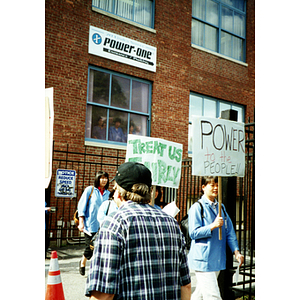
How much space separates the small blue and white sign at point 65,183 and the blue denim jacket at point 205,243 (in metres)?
5.71

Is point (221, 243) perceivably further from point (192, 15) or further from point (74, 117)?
point (192, 15)

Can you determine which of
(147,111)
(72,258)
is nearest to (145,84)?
(147,111)

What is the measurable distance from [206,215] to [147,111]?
25.7ft

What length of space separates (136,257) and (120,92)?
30.8 feet

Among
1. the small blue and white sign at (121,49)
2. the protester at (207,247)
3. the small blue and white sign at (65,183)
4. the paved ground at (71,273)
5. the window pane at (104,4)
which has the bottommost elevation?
the paved ground at (71,273)

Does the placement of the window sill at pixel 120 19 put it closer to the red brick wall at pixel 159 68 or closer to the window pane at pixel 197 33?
the red brick wall at pixel 159 68

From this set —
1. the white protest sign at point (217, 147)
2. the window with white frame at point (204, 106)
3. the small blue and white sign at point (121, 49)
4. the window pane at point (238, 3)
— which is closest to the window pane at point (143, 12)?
the small blue and white sign at point (121, 49)

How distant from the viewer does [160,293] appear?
209 centimetres

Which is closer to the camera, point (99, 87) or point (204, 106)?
point (99, 87)

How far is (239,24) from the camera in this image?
14.6 meters

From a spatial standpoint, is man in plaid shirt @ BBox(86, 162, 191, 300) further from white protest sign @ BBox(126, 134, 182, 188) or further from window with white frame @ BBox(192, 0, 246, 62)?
window with white frame @ BBox(192, 0, 246, 62)

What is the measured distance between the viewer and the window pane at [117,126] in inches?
425

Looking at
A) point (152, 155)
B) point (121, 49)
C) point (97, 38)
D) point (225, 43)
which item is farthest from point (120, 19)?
point (152, 155)

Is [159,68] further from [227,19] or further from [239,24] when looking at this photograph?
[239,24]
